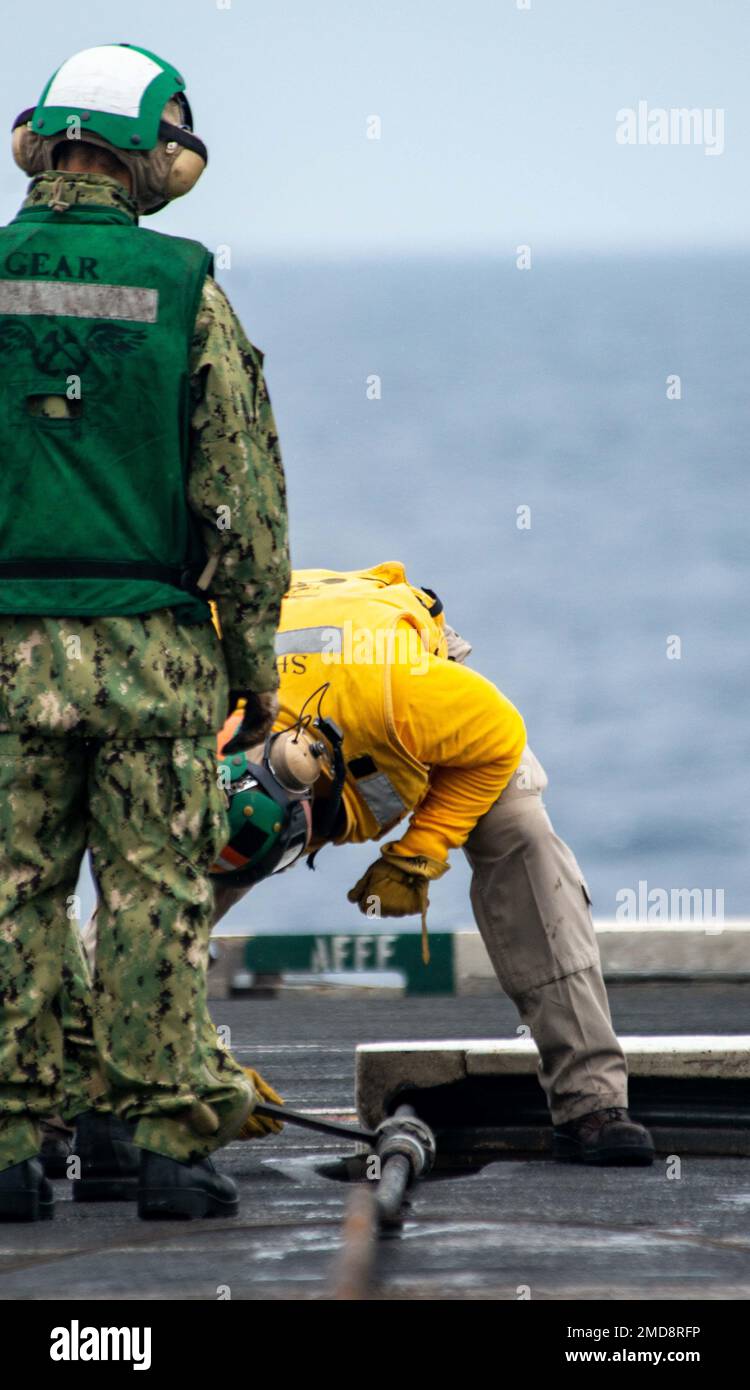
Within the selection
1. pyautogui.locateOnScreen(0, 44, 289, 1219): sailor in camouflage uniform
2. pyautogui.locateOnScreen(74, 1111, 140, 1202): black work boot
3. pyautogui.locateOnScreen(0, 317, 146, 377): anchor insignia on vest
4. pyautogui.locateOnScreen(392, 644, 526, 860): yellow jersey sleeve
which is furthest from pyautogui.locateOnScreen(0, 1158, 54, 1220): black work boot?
pyautogui.locateOnScreen(392, 644, 526, 860): yellow jersey sleeve

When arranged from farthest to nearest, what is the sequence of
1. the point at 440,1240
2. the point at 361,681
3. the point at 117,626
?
1. the point at 361,681
2. the point at 117,626
3. the point at 440,1240

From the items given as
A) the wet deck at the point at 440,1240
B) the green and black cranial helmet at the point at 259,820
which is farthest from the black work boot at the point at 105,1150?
the green and black cranial helmet at the point at 259,820

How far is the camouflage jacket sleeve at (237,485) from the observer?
3566 mm

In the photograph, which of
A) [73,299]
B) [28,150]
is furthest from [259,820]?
[28,150]

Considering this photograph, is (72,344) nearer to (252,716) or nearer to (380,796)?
(252,716)

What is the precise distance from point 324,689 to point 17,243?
1388mm

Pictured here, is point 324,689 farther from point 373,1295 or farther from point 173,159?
point 373,1295

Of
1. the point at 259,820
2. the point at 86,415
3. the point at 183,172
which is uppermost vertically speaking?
the point at 183,172

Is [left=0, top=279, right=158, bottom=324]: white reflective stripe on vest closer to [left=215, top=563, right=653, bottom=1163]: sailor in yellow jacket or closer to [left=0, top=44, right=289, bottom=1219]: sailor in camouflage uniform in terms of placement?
[left=0, top=44, right=289, bottom=1219]: sailor in camouflage uniform

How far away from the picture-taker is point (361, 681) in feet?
15.1

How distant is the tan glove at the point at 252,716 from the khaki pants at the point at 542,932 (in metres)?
1.11

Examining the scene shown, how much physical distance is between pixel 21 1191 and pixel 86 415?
3.99 ft

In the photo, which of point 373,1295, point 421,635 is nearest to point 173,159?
point 421,635

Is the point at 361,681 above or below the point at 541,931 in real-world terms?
above
